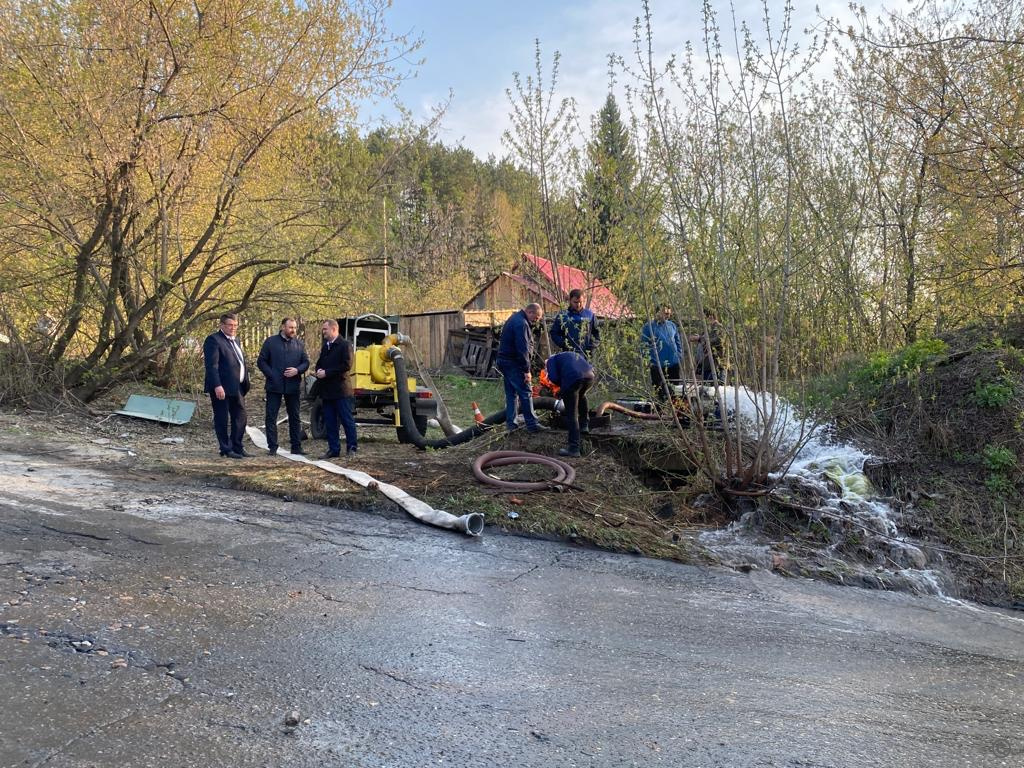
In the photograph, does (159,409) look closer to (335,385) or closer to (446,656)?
(335,385)

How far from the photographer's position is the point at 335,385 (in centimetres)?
969

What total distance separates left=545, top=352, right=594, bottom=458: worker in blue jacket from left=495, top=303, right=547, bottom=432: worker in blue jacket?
44 cm

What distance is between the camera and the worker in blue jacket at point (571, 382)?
833 cm

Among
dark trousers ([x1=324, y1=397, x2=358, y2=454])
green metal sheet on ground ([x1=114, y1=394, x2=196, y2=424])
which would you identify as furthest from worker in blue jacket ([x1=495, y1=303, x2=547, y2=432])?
green metal sheet on ground ([x1=114, y1=394, x2=196, y2=424])

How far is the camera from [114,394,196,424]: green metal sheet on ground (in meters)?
12.8

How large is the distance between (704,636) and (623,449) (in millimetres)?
4285

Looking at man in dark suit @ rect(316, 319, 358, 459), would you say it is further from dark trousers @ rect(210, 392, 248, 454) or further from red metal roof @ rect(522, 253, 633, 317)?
red metal roof @ rect(522, 253, 633, 317)

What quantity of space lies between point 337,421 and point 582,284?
399 centimetres

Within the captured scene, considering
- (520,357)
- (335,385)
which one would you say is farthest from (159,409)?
(520,357)

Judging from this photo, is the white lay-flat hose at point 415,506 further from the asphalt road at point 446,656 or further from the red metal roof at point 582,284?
the red metal roof at point 582,284

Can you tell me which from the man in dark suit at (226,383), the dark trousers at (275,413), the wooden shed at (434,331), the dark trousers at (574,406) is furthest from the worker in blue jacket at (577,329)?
the wooden shed at (434,331)

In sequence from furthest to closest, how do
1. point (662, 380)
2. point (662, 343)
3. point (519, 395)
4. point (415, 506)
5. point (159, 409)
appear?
point (159, 409)
point (519, 395)
point (662, 343)
point (662, 380)
point (415, 506)

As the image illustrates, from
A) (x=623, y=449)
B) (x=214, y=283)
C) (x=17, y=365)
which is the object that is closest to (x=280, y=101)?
(x=214, y=283)

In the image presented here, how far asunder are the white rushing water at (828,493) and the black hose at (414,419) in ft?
8.68
